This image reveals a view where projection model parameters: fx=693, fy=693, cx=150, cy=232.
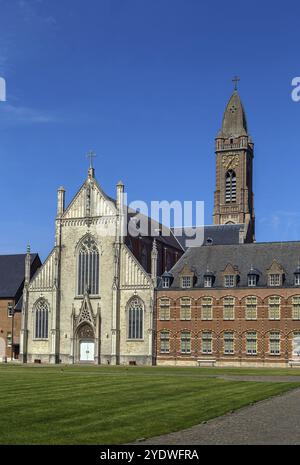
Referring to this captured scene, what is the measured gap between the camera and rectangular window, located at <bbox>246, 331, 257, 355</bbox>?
68750 millimetres

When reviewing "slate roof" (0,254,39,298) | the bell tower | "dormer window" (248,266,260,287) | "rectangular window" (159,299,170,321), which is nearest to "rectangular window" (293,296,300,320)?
"dormer window" (248,266,260,287)

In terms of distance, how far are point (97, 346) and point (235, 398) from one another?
163 ft

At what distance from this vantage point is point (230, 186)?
11169 centimetres

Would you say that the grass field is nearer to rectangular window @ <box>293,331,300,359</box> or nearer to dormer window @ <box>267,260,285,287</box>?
rectangular window @ <box>293,331,300,359</box>

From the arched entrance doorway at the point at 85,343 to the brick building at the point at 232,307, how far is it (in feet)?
26.9

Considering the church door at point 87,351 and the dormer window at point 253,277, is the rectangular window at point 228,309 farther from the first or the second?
the church door at point 87,351


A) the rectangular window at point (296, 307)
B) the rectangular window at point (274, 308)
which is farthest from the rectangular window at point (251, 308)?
the rectangular window at point (296, 307)

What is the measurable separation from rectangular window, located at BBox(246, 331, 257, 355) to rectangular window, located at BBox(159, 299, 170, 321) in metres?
8.84

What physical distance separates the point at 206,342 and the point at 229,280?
6819 mm

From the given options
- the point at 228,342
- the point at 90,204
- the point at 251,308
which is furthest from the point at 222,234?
the point at 228,342

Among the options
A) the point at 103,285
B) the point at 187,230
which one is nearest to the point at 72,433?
the point at 103,285

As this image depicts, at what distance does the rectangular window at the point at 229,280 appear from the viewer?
7025 centimetres

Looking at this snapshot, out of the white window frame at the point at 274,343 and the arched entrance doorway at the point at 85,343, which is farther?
the arched entrance doorway at the point at 85,343
